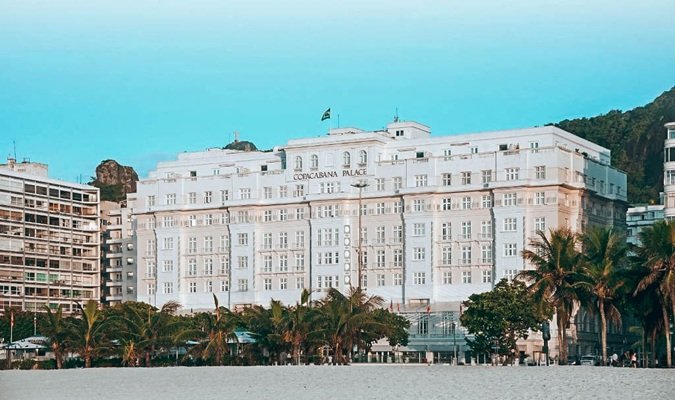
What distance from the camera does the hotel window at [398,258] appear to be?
134m

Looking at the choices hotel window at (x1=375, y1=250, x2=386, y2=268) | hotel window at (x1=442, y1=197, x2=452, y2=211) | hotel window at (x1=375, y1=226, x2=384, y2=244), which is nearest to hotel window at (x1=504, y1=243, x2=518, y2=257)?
hotel window at (x1=442, y1=197, x2=452, y2=211)

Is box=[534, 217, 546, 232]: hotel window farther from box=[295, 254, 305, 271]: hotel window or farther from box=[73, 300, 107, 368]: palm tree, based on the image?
box=[73, 300, 107, 368]: palm tree

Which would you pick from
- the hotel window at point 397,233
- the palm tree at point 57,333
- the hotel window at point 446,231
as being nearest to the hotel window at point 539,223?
the hotel window at point 446,231

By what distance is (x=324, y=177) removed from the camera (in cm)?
13938

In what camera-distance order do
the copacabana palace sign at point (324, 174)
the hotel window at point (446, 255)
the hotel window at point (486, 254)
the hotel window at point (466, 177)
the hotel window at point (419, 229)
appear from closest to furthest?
the hotel window at point (486, 254)
the hotel window at point (466, 177)
the hotel window at point (446, 255)
the hotel window at point (419, 229)
the copacabana palace sign at point (324, 174)

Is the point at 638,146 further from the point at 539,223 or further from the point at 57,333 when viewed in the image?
the point at 57,333

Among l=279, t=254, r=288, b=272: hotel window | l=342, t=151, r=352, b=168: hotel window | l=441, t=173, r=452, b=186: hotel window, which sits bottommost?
l=279, t=254, r=288, b=272: hotel window

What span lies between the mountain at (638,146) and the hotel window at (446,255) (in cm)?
5785

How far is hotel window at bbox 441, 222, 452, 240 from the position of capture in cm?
13225

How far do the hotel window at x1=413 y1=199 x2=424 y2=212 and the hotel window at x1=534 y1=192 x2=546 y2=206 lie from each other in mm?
11017

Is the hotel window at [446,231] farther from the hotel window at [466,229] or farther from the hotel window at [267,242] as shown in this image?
the hotel window at [267,242]

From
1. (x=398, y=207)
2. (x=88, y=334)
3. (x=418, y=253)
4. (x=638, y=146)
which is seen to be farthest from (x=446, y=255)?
(x=638, y=146)

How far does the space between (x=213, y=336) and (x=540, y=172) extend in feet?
124

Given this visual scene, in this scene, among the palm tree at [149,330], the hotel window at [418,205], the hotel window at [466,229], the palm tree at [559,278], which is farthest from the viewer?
the hotel window at [418,205]
